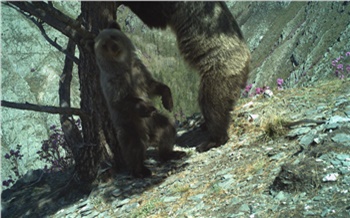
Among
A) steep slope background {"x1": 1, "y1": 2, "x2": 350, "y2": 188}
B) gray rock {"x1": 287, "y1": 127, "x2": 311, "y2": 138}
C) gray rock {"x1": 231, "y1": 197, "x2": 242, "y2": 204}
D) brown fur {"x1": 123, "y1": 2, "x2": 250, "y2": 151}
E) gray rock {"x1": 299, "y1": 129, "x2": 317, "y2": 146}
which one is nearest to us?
gray rock {"x1": 231, "y1": 197, "x2": 242, "y2": 204}

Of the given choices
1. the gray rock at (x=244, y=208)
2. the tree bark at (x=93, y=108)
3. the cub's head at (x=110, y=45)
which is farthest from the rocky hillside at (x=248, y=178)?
the cub's head at (x=110, y=45)

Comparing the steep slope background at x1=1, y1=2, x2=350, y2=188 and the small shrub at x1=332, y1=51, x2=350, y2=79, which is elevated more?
the steep slope background at x1=1, y1=2, x2=350, y2=188

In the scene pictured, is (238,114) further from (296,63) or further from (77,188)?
(296,63)

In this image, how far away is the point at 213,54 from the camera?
19.5ft

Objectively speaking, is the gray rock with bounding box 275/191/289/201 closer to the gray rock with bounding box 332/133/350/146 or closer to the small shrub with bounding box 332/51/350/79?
the gray rock with bounding box 332/133/350/146

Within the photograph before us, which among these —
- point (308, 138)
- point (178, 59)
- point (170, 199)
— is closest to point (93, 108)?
point (170, 199)

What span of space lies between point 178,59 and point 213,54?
44719 mm

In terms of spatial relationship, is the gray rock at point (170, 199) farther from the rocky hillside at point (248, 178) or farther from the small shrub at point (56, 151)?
the small shrub at point (56, 151)

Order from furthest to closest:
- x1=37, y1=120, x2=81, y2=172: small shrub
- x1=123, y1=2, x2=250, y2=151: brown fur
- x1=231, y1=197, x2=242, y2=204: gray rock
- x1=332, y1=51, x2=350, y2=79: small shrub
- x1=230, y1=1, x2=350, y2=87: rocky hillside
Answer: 1. x1=230, y1=1, x2=350, y2=87: rocky hillside
2. x1=37, y1=120, x2=81, y2=172: small shrub
3. x1=332, y1=51, x2=350, y2=79: small shrub
4. x1=123, y1=2, x2=250, y2=151: brown fur
5. x1=231, y1=197, x2=242, y2=204: gray rock

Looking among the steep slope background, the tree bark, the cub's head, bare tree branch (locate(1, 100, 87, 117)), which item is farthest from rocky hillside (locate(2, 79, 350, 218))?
the steep slope background

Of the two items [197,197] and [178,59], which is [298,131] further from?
[178,59]

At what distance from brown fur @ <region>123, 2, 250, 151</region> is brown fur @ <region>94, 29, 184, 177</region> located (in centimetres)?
59

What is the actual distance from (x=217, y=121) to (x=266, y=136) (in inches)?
40.7

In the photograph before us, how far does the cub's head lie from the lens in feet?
17.4
